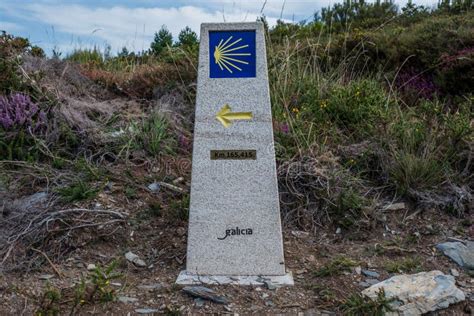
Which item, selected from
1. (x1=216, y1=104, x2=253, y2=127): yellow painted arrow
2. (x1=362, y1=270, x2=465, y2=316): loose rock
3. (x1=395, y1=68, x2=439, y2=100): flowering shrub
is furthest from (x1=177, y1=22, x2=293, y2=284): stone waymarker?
(x1=395, y1=68, x2=439, y2=100): flowering shrub

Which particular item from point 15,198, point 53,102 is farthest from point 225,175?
point 53,102

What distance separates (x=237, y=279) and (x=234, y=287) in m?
0.12

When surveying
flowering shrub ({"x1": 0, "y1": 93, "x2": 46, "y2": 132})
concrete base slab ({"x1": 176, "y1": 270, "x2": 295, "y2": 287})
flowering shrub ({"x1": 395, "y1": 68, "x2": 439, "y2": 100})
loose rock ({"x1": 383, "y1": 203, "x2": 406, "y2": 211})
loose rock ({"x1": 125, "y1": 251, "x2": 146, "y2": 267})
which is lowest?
concrete base slab ({"x1": 176, "y1": 270, "x2": 295, "y2": 287})

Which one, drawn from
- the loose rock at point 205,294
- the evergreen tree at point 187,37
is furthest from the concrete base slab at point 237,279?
the evergreen tree at point 187,37

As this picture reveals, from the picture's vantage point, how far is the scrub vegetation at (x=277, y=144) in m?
5.17

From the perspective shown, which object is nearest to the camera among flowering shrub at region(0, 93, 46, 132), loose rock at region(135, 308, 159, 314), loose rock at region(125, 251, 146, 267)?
loose rock at region(135, 308, 159, 314)

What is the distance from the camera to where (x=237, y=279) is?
447cm

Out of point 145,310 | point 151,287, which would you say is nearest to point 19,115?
point 151,287

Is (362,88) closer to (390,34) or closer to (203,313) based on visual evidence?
(390,34)

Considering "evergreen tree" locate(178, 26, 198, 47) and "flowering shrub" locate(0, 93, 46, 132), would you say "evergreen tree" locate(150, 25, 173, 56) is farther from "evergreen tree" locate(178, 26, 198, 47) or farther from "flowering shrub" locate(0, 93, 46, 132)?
"flowering shrub" locate(0, 93, 46, 132)

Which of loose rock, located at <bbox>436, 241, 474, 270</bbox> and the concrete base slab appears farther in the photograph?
loose rock, located at <bbox>436, 241, 474, 270</bbox>

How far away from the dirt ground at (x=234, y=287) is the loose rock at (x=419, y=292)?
0.32 ft

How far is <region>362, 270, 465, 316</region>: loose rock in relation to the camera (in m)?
4.13

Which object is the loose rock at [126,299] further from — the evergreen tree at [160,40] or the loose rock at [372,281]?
the evergreen tree at [160,40]
